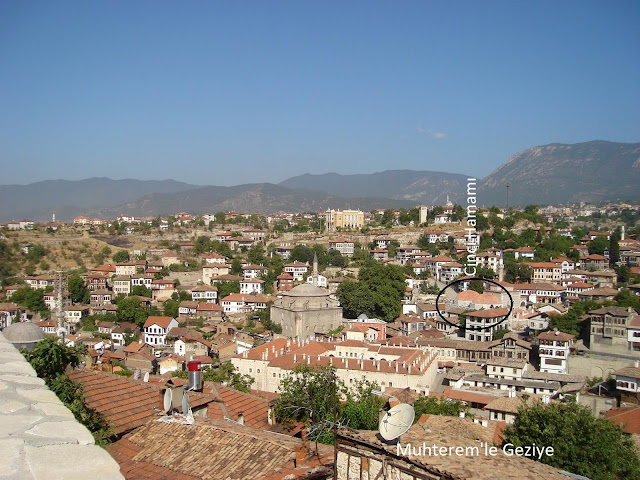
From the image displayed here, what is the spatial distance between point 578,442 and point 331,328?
62.7ft

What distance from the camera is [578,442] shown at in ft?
28.6

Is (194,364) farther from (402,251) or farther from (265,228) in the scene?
(265,228)

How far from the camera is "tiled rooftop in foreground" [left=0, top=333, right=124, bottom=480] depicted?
50.3 inches

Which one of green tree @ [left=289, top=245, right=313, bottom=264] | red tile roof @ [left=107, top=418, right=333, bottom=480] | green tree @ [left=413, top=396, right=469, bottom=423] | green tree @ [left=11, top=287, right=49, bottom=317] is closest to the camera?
red tile roof @ [left=107, top=418, right=333, bottom=480]

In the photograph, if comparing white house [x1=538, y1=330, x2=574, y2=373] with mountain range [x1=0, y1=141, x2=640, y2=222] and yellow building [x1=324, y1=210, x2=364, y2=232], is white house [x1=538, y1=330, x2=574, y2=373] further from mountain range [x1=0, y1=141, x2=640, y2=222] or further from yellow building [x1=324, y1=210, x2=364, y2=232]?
yellow building [x1=324, y1=210, x2=364, y2=232]

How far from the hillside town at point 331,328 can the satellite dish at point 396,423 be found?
18 centimetres

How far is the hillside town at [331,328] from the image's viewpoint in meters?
3.90

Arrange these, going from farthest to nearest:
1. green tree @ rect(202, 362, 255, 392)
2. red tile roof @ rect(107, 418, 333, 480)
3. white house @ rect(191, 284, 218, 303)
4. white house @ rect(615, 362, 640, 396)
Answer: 1. white house @ rect(191, 284, 218, 303)
2. white house @ rect(615, 362, 640, 396)
3. green tree @ rect(202, 362, 255, 392)
4. red tile roof @ rect(107, 418, 333, 480)

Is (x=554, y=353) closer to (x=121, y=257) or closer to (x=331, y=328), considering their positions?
(x=331, y=328)

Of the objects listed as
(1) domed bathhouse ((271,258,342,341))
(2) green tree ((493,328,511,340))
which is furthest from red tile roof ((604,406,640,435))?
(1) domed bathhouse ((271,258,342,341))

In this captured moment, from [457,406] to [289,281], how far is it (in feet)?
80.1

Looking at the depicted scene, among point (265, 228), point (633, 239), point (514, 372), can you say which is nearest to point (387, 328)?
point (514, 372)

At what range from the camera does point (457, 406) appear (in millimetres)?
12773

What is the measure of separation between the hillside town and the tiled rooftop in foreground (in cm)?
162
